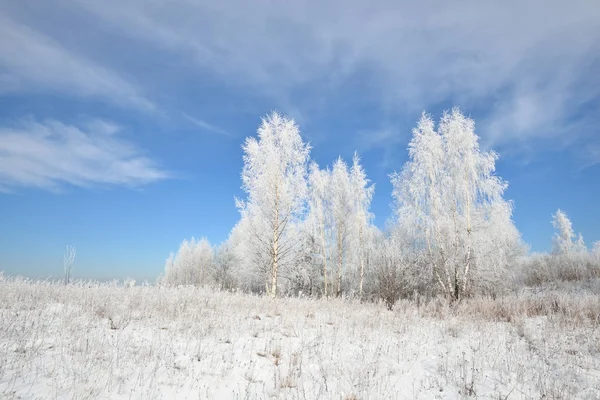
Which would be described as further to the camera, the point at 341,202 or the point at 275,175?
the point at 341,202

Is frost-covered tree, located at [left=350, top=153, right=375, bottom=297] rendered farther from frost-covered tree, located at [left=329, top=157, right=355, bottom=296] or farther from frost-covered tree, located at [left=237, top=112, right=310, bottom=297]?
frost-covered tree, located at [left=237, top=112, right=310, bottom=297]

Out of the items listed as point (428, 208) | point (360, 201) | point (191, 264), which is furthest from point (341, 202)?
point (191, 264)

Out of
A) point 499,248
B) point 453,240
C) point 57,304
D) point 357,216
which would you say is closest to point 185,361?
point 57,304

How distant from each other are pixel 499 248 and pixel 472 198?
3566 mm

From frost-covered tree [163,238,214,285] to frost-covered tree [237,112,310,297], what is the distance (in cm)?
4055

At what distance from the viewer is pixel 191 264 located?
60.3 meters

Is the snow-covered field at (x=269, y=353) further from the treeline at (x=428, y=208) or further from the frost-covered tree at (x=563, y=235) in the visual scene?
the frost-covered tree at (x=563, y=235)

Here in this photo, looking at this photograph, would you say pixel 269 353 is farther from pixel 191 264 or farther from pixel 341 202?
pixel 191 264

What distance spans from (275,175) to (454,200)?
1018 centimetres

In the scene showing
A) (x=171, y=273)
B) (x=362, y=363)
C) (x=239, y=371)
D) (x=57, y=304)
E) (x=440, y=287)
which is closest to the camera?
(x=239, y=371)

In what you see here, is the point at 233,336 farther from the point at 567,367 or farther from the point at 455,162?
the point at 455,162

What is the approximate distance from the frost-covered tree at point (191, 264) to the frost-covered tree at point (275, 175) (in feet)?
133

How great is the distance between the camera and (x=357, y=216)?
1029 inches

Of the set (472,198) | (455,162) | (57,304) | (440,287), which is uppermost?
(455,162)
